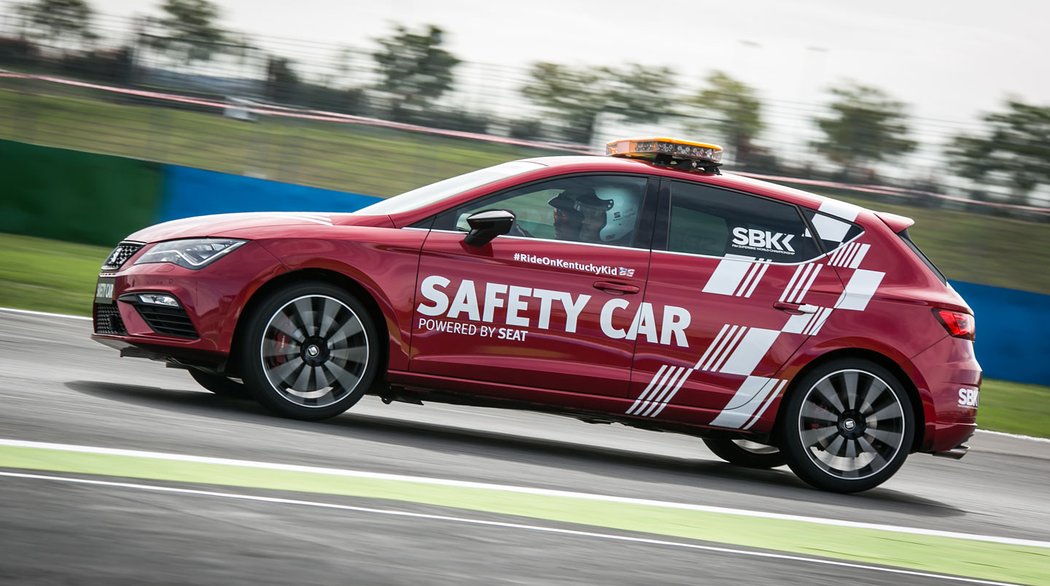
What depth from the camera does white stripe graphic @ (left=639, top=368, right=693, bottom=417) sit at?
7262mm

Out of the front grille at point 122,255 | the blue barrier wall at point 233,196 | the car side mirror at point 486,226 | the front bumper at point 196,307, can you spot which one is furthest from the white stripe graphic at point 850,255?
the blue barrier wall at point 233,196

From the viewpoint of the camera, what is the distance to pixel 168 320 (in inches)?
→ 268

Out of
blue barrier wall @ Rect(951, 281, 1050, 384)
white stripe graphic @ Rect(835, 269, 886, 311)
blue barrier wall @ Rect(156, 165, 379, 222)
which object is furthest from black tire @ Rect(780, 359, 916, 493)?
blue barrier wall @ Rect(156, 165, 379, 222)

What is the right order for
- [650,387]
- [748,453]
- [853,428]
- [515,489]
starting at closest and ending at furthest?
[515,489] → [650,387] → [853,428] → [748,453]

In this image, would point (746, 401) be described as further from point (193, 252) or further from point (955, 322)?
point (193, 252)

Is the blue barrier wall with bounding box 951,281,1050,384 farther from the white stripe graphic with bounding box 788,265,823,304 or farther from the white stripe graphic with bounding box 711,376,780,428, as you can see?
the white stripe graphic with bounding box 711,376,780,428

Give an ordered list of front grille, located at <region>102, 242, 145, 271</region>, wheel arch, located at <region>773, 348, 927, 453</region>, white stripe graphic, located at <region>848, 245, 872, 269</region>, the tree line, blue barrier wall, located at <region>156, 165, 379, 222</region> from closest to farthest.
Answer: front grille, located at <region>102, 242, 145, 271</region> < wheel arch, located at <region>773, 348, 927, 453</region> < white stripe graphic, located at <region>848, 245, 872, 269</region> < blue barrier wall, located at <region>156, 165, 379, 222</region> < the tree line

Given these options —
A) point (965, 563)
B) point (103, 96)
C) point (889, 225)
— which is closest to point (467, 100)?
point (103, 96)

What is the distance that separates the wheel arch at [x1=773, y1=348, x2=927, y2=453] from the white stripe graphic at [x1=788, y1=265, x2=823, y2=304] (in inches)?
14.1

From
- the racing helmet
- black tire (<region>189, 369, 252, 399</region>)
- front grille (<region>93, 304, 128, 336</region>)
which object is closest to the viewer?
front grille (<region>93, 304, 128, 336</region>)

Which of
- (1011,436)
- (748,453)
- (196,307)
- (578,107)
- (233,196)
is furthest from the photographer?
(578,107)

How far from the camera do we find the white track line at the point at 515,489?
555 centimetres

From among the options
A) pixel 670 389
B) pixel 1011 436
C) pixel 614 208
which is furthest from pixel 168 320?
pixel 1011 436

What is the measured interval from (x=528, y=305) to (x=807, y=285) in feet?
5.47
